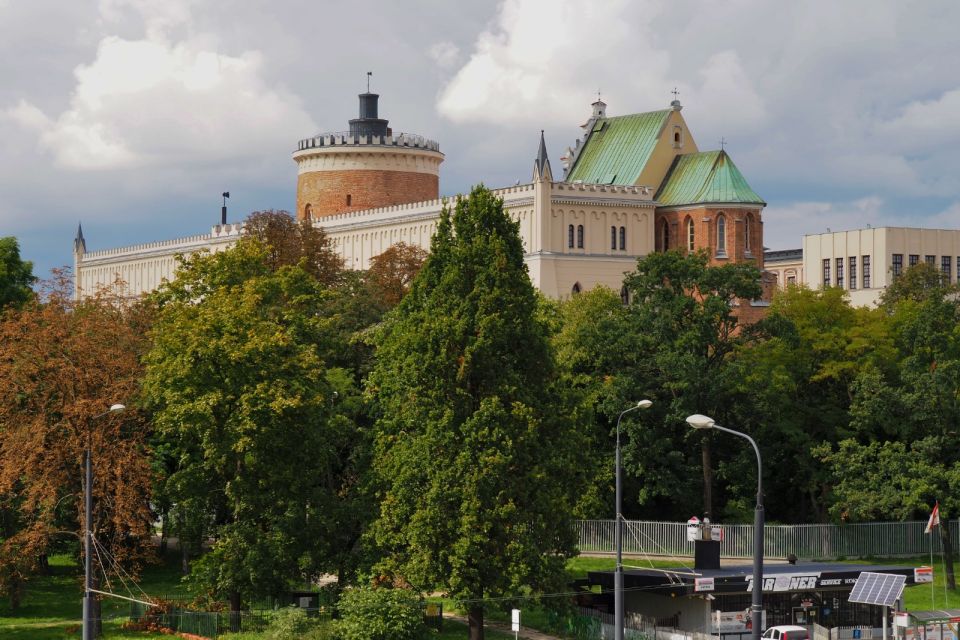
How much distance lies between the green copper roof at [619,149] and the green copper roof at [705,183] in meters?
2.11

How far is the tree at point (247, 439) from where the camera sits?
5128 centimetres

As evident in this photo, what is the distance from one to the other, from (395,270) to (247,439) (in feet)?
145

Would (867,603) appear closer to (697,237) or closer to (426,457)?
(426,457)

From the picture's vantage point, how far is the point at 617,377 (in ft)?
218

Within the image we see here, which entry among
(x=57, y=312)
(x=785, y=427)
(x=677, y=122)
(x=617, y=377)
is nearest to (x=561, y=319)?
(x=617, y=377)

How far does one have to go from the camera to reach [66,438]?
5412cm

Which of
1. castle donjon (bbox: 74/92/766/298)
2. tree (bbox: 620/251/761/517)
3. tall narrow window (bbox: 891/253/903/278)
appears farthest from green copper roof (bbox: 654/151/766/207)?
tree (bbox: 620/251/761/517)

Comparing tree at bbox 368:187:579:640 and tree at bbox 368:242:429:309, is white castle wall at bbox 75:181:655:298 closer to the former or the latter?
tree at bbox 368:242:429:309

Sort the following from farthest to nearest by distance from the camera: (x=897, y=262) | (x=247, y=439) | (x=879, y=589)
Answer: (x=897, y=262), (x=247, y=439), (x=879, y=589)

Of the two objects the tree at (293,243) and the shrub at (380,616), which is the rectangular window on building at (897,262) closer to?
the tree at (293,243)

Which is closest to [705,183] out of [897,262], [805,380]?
[897,262]

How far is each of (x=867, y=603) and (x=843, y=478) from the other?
1512 cm

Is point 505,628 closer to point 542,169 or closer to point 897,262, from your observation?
point 542,169

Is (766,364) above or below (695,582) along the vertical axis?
above
